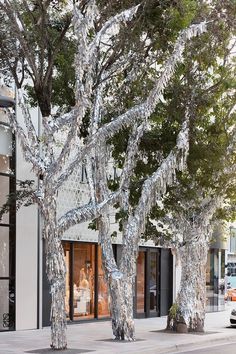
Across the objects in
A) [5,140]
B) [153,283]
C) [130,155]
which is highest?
[5,140]

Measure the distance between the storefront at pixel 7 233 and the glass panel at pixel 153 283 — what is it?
31.7 ft

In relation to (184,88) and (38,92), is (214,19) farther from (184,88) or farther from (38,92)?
(38,92)

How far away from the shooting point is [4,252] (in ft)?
73.1

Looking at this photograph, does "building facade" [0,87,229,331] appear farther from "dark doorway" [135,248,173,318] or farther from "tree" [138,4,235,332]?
"tree" [138,4,235,332]

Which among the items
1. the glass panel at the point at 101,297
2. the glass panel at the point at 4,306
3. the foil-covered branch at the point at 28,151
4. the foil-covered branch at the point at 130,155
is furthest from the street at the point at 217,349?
the glass panel at the point at 101,297

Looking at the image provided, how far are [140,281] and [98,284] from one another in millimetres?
3344

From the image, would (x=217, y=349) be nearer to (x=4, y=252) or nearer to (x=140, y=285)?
(x=4, y=252)

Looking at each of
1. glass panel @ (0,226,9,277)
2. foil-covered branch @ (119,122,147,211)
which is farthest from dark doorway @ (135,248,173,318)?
foil-covered branch @ (119,122,147,211)

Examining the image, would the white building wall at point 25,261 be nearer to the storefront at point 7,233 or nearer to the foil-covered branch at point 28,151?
the storefront at point 7,233

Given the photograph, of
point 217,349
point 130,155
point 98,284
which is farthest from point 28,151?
point 98,284

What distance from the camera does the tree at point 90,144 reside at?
16.2 metres

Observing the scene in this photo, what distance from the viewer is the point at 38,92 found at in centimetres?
1703

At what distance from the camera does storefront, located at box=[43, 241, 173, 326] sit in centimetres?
2570

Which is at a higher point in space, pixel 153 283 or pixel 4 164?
pixel 4 164
